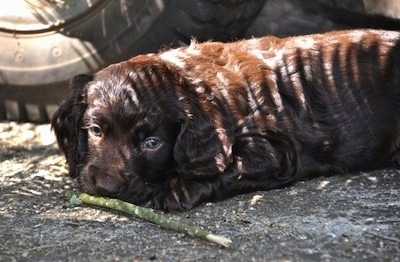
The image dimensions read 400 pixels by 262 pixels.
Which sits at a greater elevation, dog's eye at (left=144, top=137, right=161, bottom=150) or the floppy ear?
dog's eye at (left=144, top=137, right=161, bottom=150)

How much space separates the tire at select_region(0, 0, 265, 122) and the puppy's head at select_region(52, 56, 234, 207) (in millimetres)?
1046

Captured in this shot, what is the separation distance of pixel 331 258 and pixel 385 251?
27 centimetres

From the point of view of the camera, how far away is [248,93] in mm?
5227

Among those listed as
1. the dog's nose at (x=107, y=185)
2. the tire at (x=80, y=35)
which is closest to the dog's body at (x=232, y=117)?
the dog's nose at (x=107, y=185)

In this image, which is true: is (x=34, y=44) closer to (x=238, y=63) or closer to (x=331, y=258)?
(x=238, y=63)

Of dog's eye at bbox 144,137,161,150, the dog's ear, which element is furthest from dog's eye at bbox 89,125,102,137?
dog's eye at bbox 144,137,161,150

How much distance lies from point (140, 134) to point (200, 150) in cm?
36

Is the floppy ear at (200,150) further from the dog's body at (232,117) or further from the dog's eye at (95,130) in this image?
the dog's eye at (95,130)

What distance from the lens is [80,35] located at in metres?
6.26

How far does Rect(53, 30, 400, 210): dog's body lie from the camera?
16.0 feet

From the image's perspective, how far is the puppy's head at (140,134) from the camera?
4.82m

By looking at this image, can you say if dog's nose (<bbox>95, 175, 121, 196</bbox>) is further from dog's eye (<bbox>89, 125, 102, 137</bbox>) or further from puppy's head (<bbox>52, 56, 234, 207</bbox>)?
dog's eye (<bbox>89, 125, 102, 137</bbox>)

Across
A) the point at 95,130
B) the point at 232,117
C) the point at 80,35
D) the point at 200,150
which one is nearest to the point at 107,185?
the point at 95,130

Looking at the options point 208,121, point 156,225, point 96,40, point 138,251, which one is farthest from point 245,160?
point 96,40
